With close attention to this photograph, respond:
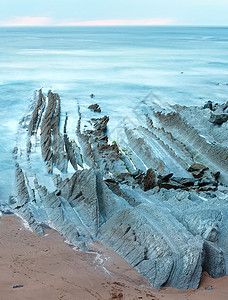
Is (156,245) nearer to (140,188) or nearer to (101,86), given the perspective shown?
(140,188)

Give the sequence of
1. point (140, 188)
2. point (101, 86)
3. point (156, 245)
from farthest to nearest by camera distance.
→ point (101, 86) → point (140, 188) → point (156, 245)

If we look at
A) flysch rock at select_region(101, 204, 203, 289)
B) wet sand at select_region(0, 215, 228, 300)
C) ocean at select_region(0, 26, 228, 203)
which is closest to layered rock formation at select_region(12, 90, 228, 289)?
flysch rock at select_region(101, 204, 203, 289)

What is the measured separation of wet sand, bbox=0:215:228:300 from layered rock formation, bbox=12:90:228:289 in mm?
239

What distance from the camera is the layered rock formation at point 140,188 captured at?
674 centimetres

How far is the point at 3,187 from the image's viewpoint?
1082 cm

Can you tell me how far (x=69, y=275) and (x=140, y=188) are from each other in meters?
4.91

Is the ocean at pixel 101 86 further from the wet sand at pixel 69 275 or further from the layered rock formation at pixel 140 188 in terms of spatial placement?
the wet sand at pixel 69 275

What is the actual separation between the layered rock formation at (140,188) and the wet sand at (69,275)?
9.4 inches

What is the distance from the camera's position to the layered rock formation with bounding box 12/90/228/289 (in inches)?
265

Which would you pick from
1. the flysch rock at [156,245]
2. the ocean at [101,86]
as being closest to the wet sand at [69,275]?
the flysch rock at [156,245]

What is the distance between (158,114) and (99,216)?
11806 millimetres

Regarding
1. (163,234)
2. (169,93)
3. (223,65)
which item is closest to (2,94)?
(169,93)

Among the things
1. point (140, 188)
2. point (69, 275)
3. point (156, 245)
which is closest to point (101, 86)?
point (140, 188)

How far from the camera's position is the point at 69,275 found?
6.26m
